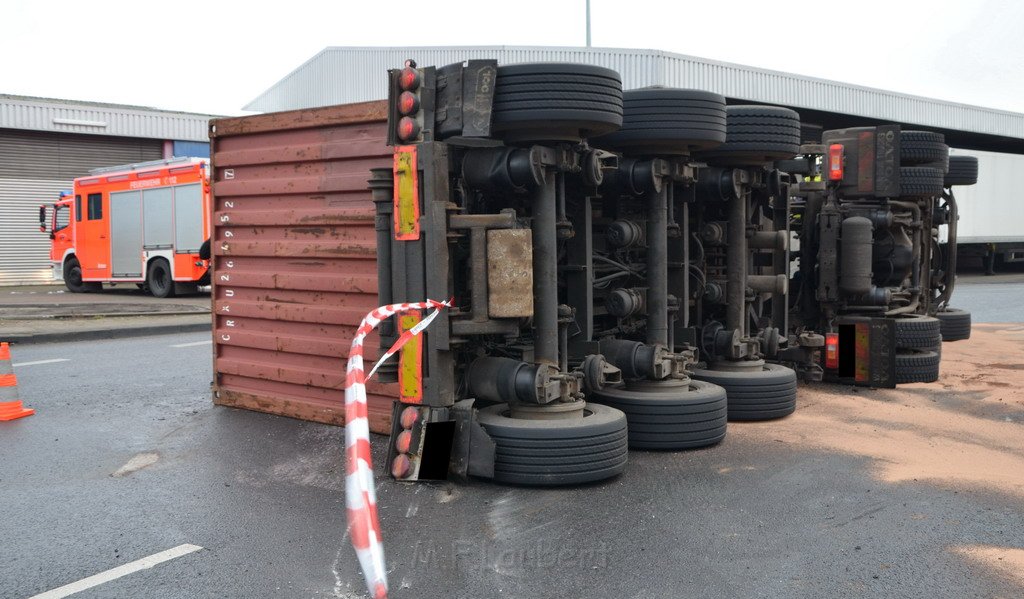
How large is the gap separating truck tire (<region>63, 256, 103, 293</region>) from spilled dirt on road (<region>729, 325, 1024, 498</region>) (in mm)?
22528

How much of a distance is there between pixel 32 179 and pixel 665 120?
30921mm

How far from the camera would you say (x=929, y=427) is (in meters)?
7.28

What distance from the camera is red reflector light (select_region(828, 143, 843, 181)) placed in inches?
373

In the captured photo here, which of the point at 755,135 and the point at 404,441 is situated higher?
the point at 755,135

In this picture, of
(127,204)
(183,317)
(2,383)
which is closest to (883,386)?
(2,383)

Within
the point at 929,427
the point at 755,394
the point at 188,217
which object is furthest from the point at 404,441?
the point at 188,217

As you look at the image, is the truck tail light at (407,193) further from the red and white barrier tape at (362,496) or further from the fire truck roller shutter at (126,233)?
the fire truck roller shutter at (126,233)

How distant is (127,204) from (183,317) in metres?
7.27

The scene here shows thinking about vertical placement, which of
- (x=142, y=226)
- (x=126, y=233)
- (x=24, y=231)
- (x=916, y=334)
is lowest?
(x=916, y=334)

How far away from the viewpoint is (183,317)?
16.9 metres

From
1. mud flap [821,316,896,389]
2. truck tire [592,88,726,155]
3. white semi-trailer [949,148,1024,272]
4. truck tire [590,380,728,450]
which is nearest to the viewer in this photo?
truck tire [590,380,728,450]

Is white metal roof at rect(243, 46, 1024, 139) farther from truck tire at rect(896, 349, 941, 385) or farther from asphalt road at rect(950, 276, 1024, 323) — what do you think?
truck tire at rect(896, 349, 941, 385)

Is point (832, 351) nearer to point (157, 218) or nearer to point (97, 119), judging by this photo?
point (157, 218)

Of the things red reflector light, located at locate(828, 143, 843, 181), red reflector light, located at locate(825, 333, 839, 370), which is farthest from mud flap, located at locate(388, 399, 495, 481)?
red reflector light, located at locate(828, 143, 843, 181)
